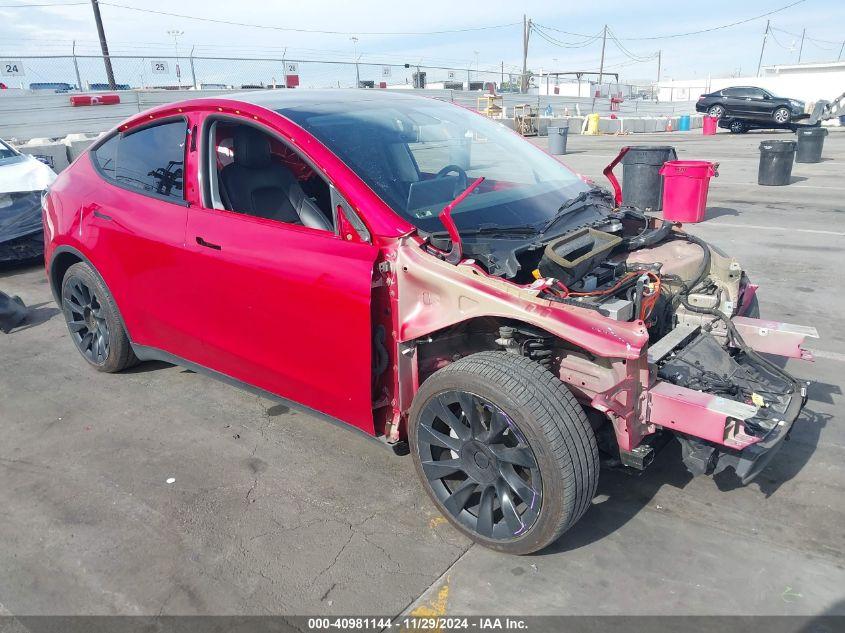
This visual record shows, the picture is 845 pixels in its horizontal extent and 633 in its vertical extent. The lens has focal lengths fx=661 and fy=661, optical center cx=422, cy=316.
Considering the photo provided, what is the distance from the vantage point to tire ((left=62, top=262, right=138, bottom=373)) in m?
4.30

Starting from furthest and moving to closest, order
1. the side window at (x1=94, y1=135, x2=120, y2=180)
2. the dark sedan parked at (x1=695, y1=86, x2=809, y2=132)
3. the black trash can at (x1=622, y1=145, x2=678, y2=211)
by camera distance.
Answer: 1. the dark sedan parked at (x1=695, y1=86, x2=809, y2=132)
2. the black trash can at (x1=622, y1=145, x2=678, y2=211)
3. the side window at (x1=94, y1=135, x2=120, y2=180)

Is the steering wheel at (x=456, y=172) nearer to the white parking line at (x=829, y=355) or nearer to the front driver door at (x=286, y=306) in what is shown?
the front driver door at (x=286, y=306)

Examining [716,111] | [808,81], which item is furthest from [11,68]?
[808,81]

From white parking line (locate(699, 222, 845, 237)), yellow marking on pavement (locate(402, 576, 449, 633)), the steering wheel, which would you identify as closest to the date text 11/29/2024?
yellow marking on pavement (locate(402, 576, 449, 633))

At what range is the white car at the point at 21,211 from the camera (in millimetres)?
7340

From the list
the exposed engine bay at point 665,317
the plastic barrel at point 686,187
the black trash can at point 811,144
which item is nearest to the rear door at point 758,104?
the black trash can at point 811,144

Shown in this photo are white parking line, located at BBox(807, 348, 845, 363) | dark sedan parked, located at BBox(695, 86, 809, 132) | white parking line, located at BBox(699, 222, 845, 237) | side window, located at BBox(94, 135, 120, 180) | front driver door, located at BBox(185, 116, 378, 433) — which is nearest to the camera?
front driver door, located at BBox(185, 116, 378, 433)

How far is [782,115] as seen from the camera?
2795 cm

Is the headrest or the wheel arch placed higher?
the headrest

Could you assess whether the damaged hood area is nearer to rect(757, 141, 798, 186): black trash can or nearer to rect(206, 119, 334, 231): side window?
rect(206, 119, 334, 231): side window

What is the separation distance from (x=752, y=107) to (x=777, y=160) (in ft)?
61.4

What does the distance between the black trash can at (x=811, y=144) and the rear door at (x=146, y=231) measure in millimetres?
16586

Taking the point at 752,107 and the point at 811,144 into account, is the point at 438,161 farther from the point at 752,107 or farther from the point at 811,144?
the point at 752,107

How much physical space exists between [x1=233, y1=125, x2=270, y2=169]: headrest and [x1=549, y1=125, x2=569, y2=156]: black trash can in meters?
17.5
